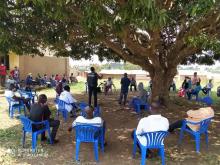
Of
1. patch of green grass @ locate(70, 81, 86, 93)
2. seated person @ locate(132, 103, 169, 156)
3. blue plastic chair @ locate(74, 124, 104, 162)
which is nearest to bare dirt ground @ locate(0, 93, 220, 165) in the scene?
blue plastic chair @ locate(74, 124, 104, 162)

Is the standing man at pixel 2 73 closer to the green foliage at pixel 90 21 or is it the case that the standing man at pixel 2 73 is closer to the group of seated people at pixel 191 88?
the green foliage at pixel 90 21

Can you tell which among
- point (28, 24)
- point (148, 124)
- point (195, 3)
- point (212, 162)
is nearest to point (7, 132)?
point (28, 24)

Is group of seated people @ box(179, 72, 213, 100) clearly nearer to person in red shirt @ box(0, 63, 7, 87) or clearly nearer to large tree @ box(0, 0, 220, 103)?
large tree @ box(0, 0, 220, 103)

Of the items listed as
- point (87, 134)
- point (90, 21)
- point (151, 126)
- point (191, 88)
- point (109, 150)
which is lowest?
point (109, 150)

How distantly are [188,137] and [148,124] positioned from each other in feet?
9.21

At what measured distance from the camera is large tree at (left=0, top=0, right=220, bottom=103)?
665 centimetres

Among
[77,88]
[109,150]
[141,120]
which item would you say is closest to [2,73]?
[77,88]

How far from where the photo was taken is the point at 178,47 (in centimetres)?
1242

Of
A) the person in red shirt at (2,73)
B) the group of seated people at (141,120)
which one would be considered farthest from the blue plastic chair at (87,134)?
the person in red shirt at (2,73)

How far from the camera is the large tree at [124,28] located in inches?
262

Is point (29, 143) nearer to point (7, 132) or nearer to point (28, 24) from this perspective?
point (7, 132)

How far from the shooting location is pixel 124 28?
7973mm

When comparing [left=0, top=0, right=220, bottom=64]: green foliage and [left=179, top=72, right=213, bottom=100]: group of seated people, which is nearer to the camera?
[left=0, top=0, right=220, bottom=64]: green foliage

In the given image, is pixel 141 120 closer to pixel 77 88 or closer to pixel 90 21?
pixel 90 21
